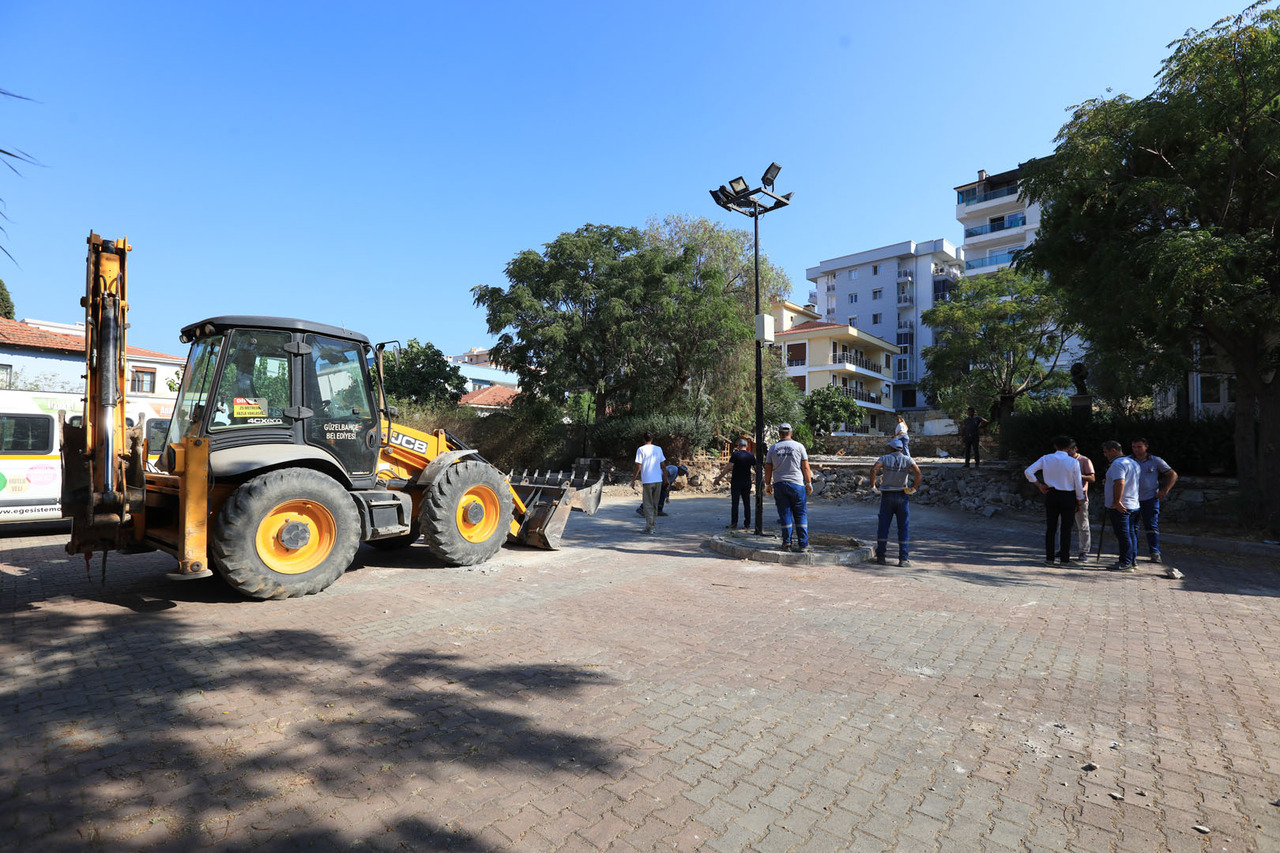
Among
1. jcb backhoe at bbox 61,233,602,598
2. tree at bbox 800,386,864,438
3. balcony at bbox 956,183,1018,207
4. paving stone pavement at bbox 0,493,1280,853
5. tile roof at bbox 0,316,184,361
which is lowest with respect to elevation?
paving stone pavement at bbox 0,493,1280,853

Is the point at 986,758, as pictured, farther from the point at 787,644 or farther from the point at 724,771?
the point at 787,644

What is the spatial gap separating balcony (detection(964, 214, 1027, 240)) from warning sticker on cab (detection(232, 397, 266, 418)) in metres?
53.6

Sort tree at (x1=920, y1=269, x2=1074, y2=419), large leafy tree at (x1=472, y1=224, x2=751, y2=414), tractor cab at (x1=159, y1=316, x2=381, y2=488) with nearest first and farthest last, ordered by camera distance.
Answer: tractor cab at (x1=159, y1=316, x2=381, y2=488) → large leafy tree at (x1=472, y1=224, x2=751, y2=414) → tree at (x1=920, y1=269, x2=1074, y2=419)

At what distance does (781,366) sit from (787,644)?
24.9m

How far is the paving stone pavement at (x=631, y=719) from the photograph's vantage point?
2.74 metres

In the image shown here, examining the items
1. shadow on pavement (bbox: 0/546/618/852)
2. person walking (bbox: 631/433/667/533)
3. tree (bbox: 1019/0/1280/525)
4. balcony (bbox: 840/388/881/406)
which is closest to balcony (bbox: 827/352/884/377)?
balcony (bbox: 840/388/881/406)

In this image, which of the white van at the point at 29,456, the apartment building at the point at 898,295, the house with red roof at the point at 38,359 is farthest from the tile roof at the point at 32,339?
the apartment building at the point at 898,295

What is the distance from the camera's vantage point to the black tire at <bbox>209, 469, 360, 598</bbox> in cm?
586

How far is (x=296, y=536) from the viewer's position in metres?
6.32

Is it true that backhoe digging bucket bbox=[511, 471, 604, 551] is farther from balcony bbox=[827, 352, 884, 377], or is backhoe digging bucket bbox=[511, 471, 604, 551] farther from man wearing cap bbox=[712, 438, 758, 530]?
balcony bbox=[827, 352, 884, 377]

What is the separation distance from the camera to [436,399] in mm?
27484

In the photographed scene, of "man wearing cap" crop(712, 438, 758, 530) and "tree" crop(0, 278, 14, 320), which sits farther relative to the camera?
"tree" crop(0, 278, 14, 320)

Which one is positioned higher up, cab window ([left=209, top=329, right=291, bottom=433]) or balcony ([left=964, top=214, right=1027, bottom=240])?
balcony ([left=964, top=214, right=1027, bottom=240])

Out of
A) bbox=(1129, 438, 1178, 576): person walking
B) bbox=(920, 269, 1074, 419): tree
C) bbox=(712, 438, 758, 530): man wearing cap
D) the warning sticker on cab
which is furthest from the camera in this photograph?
bbox=(920, 269, 1074, 419): tree
